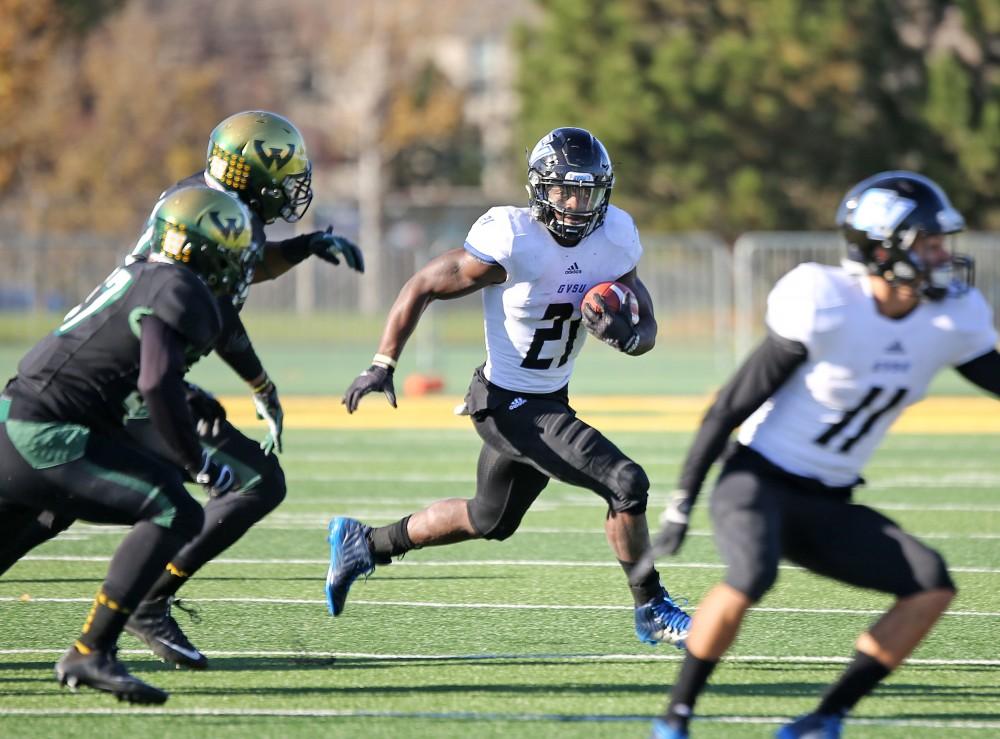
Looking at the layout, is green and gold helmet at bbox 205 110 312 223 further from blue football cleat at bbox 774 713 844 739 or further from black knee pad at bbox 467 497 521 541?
blue football cleat at bbox 774 713 844 739

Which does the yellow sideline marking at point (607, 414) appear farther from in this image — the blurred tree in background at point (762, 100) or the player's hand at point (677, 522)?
the blurred tree in background at point (762, 100)

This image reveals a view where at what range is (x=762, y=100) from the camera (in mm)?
28656

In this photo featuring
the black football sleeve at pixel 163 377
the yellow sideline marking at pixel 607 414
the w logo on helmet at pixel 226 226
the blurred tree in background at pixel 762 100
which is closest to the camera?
the black football sleeve at pixel 163 377

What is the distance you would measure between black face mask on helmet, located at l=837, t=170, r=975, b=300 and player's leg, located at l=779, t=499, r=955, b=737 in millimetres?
671

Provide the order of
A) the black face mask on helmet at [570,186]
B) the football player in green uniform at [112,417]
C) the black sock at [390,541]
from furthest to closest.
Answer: the black sock at [390,541] < the black face mask on helmet at [570,186] < the football player in green uniform at [112,417]

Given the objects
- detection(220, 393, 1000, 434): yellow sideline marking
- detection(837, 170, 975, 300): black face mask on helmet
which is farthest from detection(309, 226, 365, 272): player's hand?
detection(220, 393, 1000, 434): yellow sideline marking

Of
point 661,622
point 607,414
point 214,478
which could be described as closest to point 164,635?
point 214,478

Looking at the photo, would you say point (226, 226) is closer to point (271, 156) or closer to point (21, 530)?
point (271, 156)

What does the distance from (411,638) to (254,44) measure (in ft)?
178

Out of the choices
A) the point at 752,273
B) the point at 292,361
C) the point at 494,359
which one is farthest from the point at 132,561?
the point at 292,361

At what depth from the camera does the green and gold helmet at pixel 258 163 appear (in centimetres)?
588

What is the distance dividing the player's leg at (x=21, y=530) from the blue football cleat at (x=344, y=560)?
1.10m

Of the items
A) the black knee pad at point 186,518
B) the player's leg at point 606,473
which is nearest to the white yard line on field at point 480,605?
the player's leg at point 606,473

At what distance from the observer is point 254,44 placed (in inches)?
2286
